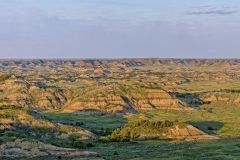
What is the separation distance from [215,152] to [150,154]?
388 inches

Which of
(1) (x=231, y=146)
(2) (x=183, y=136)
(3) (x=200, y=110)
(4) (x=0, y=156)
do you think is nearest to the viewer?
(4) (x=0, y=156)

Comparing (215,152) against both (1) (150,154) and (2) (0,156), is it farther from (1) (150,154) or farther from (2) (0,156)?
(2) (0,156)

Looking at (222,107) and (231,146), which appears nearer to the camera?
(231,146)

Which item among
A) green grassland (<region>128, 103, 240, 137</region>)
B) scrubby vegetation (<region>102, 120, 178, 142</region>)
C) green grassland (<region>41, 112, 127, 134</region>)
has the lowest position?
green grassland (<region>128, 103, 240, 137</region>)

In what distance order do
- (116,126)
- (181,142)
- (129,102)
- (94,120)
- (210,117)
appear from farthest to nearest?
1. (129,102)
2. (210,117)
3. (94,120)
4. (116,126)
5. (181,142)

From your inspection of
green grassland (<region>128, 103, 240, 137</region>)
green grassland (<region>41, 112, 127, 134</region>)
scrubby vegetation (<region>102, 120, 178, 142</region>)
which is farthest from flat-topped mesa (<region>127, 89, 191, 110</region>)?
scrubby vegetation (<region>102, 120, 178, 142</region>)

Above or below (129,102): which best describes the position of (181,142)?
below

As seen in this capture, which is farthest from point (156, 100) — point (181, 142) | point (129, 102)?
point (181, 142)

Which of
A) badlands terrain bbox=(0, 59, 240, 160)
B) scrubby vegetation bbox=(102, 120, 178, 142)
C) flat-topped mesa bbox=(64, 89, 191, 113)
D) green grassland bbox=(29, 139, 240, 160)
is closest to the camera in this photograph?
green grassland bbox=(29, 139, 240, 160)

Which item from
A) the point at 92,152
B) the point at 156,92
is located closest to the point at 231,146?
the point at 92,152

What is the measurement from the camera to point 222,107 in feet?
626

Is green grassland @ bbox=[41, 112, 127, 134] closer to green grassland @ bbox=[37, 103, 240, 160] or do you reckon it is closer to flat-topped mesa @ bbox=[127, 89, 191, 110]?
green grassland @ bbox=[37, 103, 240, 160]

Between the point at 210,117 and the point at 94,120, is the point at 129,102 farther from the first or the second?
the point at 94,120

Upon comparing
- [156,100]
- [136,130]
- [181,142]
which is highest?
[156,100]
